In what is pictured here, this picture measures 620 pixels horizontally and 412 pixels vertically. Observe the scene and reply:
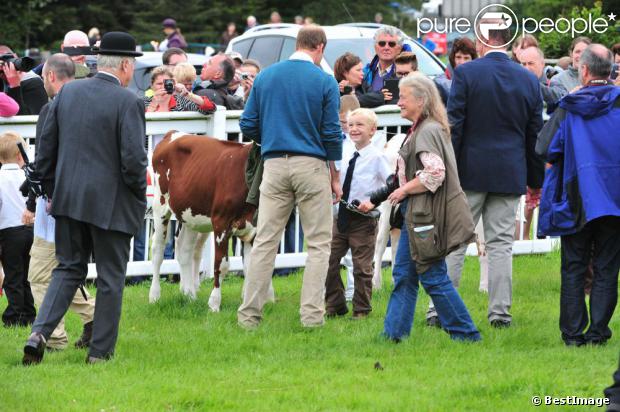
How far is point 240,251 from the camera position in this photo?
39.7 ft

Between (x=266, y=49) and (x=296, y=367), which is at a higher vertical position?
(x=266, y=49)

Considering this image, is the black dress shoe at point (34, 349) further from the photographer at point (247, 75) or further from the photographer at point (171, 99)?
the photographer at point (247, 75)

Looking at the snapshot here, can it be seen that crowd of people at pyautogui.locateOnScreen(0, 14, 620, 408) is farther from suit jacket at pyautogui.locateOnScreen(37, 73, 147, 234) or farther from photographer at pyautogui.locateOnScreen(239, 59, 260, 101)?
photographer at pyautogui.locateOnScreen(239, 59, 260, 101)

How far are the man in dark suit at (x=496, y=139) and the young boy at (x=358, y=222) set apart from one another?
75cm

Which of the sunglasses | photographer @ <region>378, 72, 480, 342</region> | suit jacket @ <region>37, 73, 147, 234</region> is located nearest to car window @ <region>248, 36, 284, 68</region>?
the sunglasses

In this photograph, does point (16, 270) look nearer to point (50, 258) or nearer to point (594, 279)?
point (50, 258)

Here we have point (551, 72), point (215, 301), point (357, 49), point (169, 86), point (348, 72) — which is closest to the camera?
point (215, 301)

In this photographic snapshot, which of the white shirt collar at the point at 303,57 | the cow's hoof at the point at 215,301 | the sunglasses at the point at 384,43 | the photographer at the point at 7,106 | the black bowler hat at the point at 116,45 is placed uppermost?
the black bowler hat at the point at 116,45

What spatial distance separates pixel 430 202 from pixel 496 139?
1.22 meters

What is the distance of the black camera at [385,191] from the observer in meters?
8.95

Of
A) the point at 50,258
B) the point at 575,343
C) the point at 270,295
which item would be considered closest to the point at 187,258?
the point at 270,295

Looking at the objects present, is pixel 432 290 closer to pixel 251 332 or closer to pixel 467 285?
pixel 251 332

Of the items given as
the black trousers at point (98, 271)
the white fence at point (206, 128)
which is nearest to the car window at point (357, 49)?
the white fence at point (206, 128)

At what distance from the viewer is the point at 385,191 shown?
9.03m
